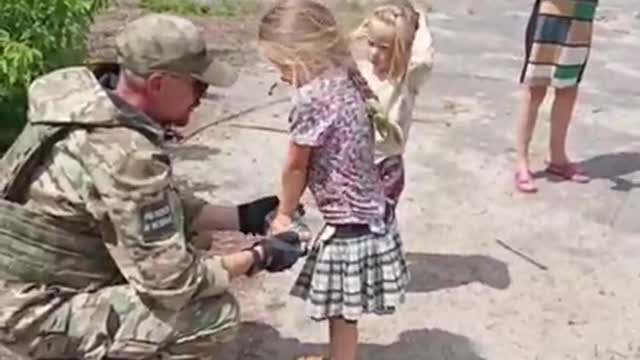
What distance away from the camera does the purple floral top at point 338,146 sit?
4.16 meters

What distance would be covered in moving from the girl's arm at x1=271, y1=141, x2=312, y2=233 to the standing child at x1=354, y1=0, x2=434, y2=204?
1.70 feet

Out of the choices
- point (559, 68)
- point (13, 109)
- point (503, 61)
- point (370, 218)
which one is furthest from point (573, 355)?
point (503, 61)

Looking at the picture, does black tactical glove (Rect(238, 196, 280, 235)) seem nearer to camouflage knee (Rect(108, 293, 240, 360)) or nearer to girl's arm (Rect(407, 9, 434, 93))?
camouflage knee (Rect(108, 293, 240, 360))

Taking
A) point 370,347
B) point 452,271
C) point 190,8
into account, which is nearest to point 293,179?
point 370,347

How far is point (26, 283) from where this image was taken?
373cm

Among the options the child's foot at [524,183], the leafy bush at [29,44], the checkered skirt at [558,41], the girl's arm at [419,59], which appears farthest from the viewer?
the child's foot at [524,183]

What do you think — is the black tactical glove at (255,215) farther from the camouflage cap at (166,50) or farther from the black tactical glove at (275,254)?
the camouflage cap at (166,50)

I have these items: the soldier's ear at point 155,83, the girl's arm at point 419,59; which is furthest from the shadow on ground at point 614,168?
the soldier's ear at point 155,83

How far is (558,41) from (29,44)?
248 cm

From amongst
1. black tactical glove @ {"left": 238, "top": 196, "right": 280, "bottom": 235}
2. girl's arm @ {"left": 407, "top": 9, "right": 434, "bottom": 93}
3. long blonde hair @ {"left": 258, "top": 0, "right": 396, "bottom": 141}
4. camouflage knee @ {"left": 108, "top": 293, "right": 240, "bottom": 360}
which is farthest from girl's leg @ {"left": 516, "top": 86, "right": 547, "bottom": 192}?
camouflage knee @ {"left": 108, "top": 293, "right": 240, "bottom": 360}

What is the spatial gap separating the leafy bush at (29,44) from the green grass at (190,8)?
4.18 m

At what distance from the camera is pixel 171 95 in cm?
363

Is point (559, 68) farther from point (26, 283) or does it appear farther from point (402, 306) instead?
point (26, 283)

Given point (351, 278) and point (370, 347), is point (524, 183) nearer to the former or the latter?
point (370, 347)
